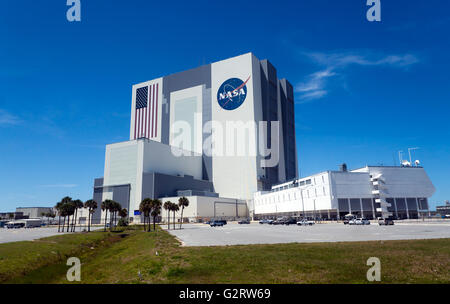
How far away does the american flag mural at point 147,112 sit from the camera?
532 feet

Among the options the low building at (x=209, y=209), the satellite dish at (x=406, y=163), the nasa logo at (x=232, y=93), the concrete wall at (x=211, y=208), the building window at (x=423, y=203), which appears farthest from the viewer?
the nasa logo at (x=232, y=93)

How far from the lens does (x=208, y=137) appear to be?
485 ft

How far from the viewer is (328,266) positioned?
1445cm

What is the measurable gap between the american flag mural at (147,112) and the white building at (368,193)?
93.1 metres

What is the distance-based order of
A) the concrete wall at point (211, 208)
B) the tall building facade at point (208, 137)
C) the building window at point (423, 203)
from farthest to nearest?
the tall building facade at point (208, 137) < the concrete wall at point (211, 208) < the building window at point (423, 203)

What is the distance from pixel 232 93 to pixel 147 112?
180 feet

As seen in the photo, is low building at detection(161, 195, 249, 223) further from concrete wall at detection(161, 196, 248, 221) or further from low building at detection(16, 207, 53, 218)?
low building at detection(16, 207, 53, 218)

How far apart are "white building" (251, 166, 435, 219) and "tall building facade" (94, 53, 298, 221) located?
36.2 meters

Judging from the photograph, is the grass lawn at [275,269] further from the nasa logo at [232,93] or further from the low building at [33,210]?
the low building at [33,210]

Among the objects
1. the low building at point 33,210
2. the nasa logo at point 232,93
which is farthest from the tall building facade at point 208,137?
the low building at point 33,210

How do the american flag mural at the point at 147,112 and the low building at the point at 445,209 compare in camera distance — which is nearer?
the low building at the point at 445,209
